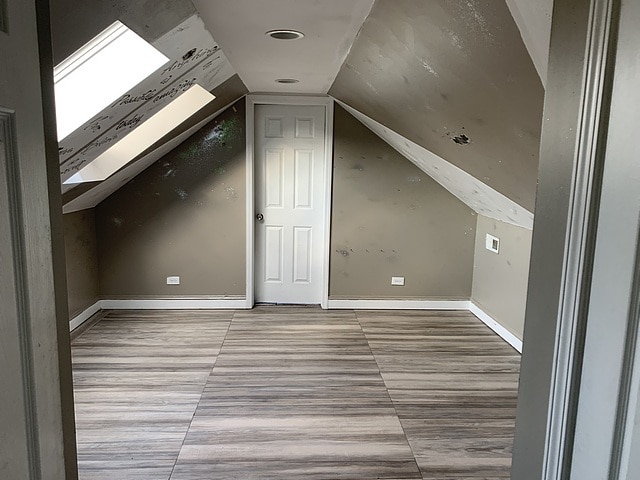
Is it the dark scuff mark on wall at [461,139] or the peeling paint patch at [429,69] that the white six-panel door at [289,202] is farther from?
the peeling paint patch at [429,69]

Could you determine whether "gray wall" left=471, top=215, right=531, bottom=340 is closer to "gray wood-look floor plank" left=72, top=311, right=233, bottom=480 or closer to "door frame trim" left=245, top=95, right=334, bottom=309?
"door frame trim" left=245, top=95, right=334, bottom=309

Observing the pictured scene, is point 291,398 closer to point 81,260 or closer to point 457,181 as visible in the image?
point 457,181

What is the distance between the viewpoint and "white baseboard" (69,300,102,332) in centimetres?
383

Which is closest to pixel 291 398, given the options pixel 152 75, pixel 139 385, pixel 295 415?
pixel 295 415

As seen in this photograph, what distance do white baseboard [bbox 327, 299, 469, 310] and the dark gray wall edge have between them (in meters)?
0.94

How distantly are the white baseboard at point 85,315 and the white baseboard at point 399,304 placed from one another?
6.98ft

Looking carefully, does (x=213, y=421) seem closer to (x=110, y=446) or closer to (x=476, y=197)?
(x=110, y=446)

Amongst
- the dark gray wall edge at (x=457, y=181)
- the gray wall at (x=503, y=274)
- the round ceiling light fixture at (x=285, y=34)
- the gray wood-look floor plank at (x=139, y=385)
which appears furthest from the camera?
the gray wall at (x=503, y=274)

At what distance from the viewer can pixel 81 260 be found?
4023mm

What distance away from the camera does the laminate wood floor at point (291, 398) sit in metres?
2.21

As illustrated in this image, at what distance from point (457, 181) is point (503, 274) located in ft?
2.87

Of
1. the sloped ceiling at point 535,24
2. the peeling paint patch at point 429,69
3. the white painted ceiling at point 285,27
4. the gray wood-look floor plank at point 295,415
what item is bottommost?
the gray wood-look floor plank at point 295,415

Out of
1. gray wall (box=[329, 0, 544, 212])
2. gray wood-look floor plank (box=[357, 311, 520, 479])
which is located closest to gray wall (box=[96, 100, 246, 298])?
gray wood-look floor plank (box=[357, 311, 520, 479])

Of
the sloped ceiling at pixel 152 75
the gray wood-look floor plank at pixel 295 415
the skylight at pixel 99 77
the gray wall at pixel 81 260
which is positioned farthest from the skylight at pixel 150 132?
the gray wood-look floor plank at pixel 295 415
